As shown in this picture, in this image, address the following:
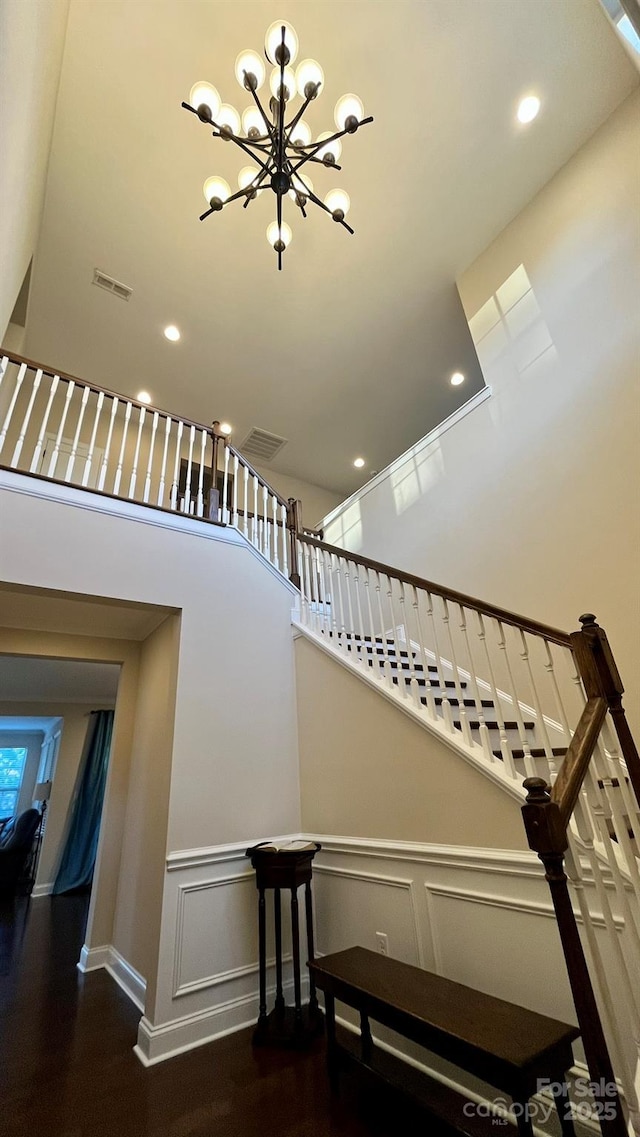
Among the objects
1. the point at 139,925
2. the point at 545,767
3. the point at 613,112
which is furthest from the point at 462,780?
the point at 613,112

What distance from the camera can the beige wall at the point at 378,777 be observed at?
2.24m

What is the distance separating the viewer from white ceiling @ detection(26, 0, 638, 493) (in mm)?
3359

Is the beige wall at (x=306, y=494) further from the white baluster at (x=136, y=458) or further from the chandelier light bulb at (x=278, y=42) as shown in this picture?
the chandelier light bulb at (x=278, y=42)

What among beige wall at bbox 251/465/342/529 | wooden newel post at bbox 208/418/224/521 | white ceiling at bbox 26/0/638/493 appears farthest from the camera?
beige wall at bbox 251/465/342/529

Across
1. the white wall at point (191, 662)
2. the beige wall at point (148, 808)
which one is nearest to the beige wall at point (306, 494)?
the white wall at point (191, 662)

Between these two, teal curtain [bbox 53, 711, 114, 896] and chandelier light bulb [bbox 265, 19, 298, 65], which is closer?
chandelier light bulb [bbox 265, 19, 298, 65]

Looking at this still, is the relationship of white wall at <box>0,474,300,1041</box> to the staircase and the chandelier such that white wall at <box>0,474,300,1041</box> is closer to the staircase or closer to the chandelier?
the staircase

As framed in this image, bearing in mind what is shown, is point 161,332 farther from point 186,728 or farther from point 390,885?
point 390,885

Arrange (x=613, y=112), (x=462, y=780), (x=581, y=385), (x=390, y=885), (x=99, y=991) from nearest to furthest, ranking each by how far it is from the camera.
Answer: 1. (x=462, y=780)
2. (x=390, y=885)
3. (x=99, y=991)
4. (x=581, y=385)
5. (x=613, y=112)

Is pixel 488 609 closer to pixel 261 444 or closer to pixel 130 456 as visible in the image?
pixel 261 444

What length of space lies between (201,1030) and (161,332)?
20.1 feet

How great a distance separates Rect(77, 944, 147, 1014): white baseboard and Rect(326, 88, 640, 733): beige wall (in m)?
3.55

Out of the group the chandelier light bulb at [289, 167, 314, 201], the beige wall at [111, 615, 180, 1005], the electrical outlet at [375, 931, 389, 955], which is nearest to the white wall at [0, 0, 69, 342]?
the chandelier light bulb at [289, 167, 314, 201]

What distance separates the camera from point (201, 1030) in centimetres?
247
